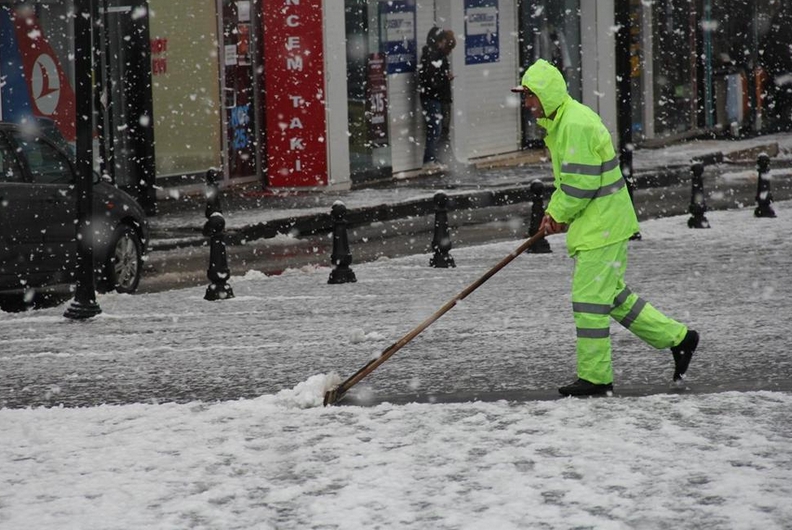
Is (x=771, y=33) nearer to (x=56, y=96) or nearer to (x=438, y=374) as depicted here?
(x=56, y=96)

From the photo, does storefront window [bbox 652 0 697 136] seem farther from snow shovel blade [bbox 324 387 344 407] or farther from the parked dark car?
snow shovel blade [bbox 324 387 344 407]

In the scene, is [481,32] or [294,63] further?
[481,32]

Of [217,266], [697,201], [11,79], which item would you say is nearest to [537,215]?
[697,201]

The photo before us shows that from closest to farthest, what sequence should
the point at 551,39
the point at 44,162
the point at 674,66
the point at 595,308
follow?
the point at 595,308 → the point at 44,162 → the point at 551,39 → the point at 674,66

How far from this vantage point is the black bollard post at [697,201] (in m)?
16.5

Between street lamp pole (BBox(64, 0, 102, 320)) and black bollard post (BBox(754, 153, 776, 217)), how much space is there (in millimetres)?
7929

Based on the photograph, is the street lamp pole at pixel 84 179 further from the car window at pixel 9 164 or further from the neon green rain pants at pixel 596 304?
the neon green rain pants at pixel 596 304

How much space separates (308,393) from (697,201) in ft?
29.7

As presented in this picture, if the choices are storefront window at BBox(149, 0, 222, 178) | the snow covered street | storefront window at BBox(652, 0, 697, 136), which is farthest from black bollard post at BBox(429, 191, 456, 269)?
storefront window at BBox(652, 0, 697, 136)

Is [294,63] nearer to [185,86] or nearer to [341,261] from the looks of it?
[185,86]

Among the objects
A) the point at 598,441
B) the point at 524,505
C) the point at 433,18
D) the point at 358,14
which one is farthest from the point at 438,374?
the point at 433,18

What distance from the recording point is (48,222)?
1257 centimetres

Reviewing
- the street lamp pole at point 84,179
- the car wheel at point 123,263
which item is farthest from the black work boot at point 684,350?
the car wheel at point 123,263

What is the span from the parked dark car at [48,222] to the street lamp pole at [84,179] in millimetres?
831
